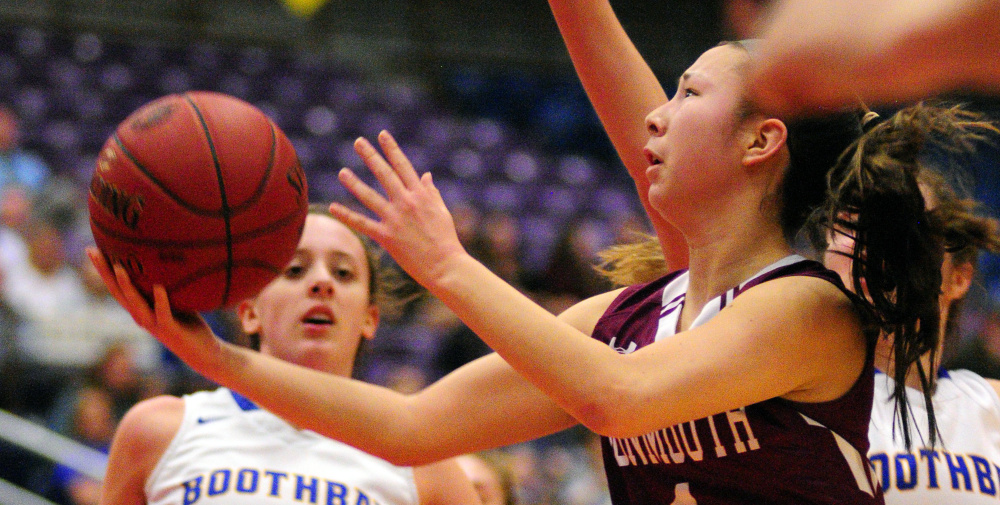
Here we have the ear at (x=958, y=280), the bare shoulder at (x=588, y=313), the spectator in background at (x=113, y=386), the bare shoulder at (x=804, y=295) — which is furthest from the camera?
the spectator in background at (x=113, y=386)

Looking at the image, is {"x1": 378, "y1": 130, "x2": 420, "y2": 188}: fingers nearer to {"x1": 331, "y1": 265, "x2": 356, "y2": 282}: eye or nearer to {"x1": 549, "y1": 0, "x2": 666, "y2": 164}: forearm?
{"x1": 549, "y1": 0, "x2": 666, "y2": 164}: forearm

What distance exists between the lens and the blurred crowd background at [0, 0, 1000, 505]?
506cm

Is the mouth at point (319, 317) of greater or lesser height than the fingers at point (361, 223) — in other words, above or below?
below

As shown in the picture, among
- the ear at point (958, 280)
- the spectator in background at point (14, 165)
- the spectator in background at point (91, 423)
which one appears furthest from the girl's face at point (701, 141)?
the spectator in background at point (14, 165)

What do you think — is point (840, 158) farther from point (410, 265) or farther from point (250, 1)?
point (250, 1)

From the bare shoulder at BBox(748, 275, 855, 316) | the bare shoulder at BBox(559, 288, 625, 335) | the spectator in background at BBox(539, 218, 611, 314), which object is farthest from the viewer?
the spectator in background at BBox(539, 218, 611, 314)

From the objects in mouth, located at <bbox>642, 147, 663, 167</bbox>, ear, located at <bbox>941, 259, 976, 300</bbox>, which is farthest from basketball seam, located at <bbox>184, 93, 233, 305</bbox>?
ear, located at <bbox>941, 259, 976, 300</bbox>

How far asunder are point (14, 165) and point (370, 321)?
4828 millimetres

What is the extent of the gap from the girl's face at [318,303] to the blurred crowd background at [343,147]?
23.0 inches

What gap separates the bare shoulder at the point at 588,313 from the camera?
6.81 feet

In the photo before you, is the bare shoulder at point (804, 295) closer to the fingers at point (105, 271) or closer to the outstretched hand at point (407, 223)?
the outstretched hand at point (407, 223)

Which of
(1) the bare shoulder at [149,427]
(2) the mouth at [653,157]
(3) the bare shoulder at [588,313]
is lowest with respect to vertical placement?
Answer: (1) the bare shoulder at [149,427]

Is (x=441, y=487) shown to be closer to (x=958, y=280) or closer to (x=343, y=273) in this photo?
(x=343, y=273)

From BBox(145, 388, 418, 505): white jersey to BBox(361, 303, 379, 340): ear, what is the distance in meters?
0.41
